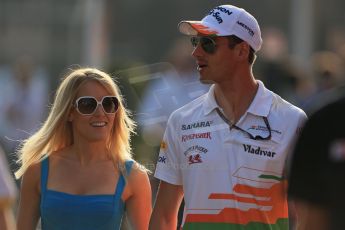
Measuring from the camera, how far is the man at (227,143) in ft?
19.1

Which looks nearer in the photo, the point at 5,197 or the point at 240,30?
the point at 5,197

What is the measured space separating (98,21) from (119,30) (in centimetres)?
284

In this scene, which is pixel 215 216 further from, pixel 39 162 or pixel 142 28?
pixel 142 28

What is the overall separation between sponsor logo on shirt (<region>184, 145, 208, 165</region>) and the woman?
543mm

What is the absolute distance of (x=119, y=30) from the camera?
936 inches

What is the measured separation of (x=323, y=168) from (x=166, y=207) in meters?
2.97

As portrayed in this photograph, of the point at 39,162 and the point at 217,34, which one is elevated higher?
the point at 217,34

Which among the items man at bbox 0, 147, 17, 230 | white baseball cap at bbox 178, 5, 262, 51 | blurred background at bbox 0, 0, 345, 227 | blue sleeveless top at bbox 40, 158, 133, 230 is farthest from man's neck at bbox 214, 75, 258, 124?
blurred background at bbox 0, 0, 345, 227

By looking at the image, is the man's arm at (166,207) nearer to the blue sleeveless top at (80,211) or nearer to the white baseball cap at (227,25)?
the blue sleeveless top at (80,211)

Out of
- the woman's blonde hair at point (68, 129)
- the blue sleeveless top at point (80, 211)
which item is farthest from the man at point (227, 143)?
the woman's blonde hair at point (68, 129)

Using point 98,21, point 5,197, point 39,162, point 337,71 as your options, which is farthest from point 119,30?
point 5,197

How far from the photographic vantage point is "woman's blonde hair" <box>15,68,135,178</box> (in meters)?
6.63

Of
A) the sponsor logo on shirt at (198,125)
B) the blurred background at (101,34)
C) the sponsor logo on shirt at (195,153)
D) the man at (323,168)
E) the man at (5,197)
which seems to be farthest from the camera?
the blurred background at (101,34)

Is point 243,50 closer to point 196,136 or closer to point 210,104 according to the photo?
point 210,104
